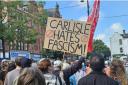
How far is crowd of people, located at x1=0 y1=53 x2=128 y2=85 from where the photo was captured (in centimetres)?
461

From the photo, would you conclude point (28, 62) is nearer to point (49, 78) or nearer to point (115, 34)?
point (49, 78)

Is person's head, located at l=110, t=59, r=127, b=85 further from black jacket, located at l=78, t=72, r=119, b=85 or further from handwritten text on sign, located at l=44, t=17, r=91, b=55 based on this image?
handwritten text on sign, located at l=44, t=17, r=91, b=55

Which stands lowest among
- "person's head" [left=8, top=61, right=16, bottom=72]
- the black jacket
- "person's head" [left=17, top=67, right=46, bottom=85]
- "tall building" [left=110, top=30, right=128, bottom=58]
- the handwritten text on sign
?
"tall building" [left=110, top=30, right=128, bottom=58]

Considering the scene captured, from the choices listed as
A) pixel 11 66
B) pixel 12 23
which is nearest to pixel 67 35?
pixel 11 66

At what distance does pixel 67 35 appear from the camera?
392 inches

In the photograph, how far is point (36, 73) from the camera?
15.1 feet

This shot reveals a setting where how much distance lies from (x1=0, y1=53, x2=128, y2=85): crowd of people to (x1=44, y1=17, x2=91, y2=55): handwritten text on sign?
0.52 metres

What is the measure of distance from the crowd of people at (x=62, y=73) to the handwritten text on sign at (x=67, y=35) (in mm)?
524

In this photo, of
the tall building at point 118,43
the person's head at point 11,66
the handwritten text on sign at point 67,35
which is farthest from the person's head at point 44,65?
the tall building at point 118,43

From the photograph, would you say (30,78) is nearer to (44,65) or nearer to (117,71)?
(44,65)

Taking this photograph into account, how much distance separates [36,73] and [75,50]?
16.4 ft

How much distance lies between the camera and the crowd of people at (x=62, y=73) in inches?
182

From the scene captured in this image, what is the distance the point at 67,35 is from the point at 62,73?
174 centimetres

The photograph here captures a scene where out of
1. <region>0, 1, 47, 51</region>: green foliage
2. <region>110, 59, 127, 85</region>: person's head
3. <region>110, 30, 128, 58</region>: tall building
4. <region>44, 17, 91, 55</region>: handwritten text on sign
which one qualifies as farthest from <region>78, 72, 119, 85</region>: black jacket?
<region>110, 30, 128, 58</region>: tall building
